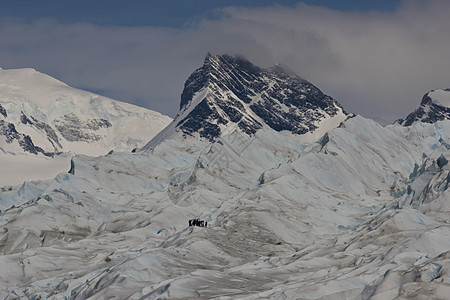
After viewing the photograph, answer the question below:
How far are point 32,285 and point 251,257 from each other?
5159 centimetres

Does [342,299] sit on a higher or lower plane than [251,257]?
higher

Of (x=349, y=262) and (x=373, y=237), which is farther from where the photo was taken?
(x=373, y=237)

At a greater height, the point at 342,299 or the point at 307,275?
the point at 342,299

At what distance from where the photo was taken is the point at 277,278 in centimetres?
15400

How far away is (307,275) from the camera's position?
147 metres

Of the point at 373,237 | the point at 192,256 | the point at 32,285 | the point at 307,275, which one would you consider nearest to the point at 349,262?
the point at 307,275

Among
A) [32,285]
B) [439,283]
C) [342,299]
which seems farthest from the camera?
[32,285]

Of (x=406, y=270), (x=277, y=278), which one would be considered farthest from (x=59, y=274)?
(x=406, y=270)

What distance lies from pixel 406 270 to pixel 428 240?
5028 centimetres

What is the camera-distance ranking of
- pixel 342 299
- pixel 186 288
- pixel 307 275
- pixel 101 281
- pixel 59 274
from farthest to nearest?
pixel 59 274, pixel 101 281, pixel 307 275, pixel 186 288, pixel 342 299

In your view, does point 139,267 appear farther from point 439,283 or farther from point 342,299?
point 439,283

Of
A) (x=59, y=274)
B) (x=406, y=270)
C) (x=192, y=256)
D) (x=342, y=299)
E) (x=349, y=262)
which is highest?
(x=406, y=270)

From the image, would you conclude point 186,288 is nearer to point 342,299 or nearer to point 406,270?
point 342,299

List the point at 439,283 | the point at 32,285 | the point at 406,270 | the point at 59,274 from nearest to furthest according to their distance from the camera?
the point at 439,283 → the point at 406,270 → the point at 32,285 → the point at 59,274
